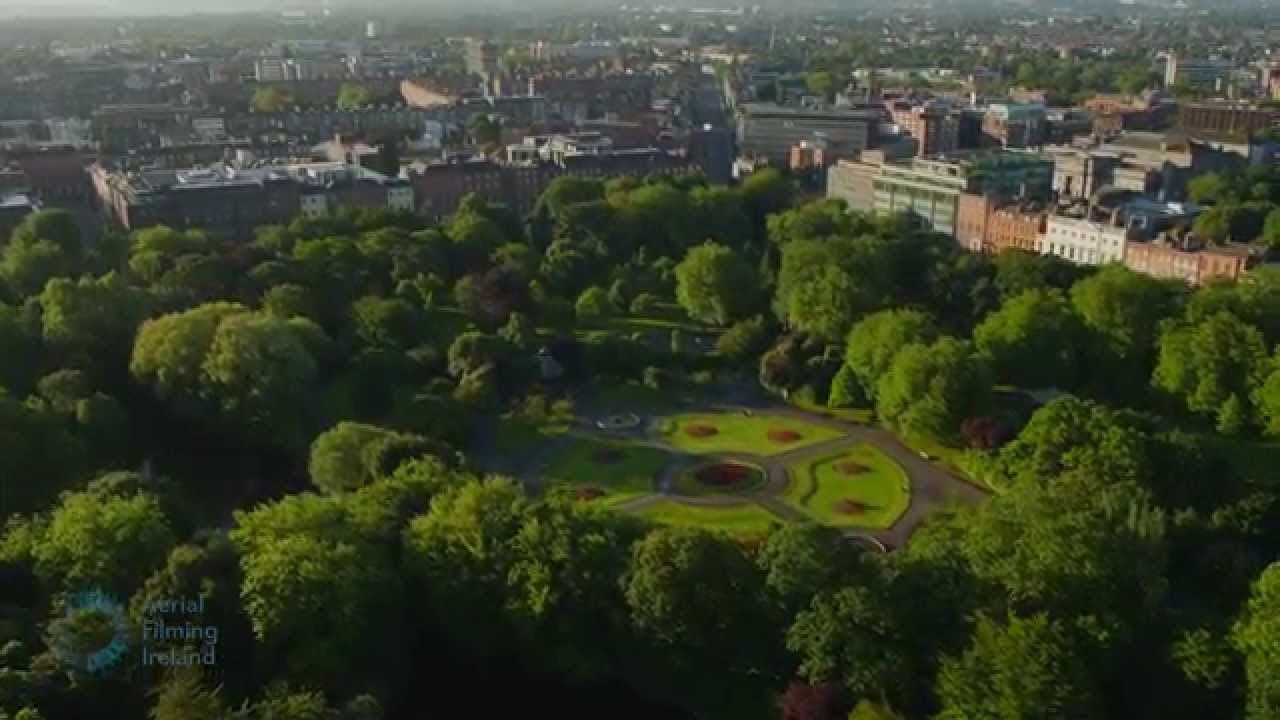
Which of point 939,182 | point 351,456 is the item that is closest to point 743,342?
point 351,456

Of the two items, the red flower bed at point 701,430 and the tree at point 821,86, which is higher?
the tree at point 821,86

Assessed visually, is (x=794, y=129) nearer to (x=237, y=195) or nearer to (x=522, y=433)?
(x=237, y=195)

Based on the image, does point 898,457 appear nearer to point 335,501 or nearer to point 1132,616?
point 1132,616

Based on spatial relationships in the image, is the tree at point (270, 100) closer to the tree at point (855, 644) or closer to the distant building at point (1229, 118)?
the distant building at point (1229, 118)

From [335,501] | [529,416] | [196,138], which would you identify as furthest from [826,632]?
[196,138]

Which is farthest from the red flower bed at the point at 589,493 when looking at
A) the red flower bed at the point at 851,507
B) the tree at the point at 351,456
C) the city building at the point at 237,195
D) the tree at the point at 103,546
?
the city building at the point at 237,195

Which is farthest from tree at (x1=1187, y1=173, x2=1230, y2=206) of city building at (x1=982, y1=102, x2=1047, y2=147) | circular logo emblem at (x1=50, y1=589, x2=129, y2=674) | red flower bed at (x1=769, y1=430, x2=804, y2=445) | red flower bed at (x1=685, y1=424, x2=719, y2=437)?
circular logo emblem at (x1=50, y1=589, x2=129, y2=674)

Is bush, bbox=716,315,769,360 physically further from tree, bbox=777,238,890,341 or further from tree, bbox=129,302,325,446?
tree, bbox=129,302,325,446
